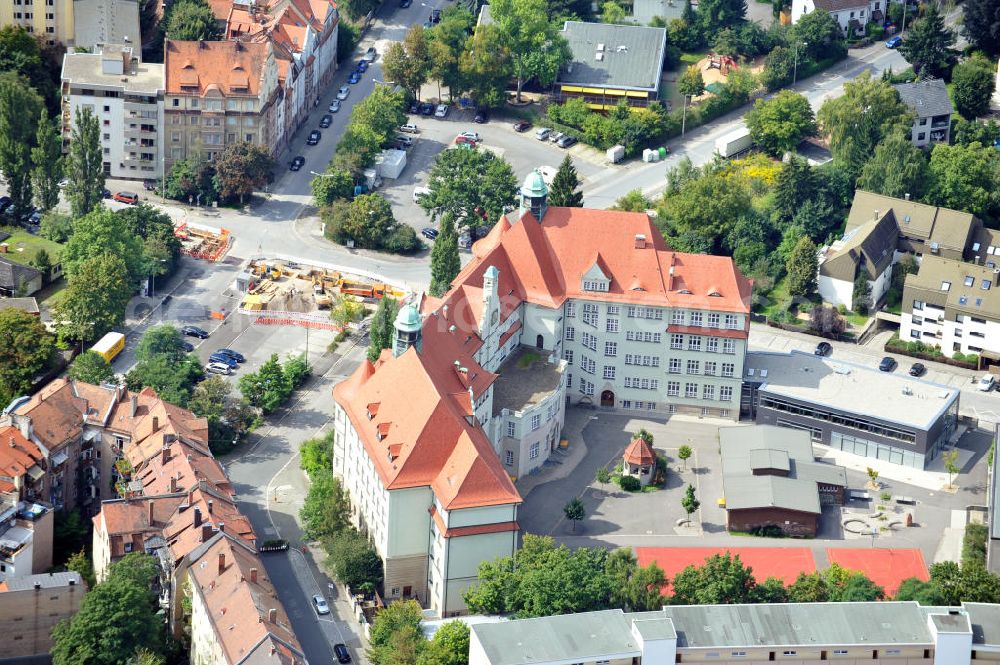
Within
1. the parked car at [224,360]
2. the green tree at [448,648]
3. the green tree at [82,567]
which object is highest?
the parked car at [224,360]

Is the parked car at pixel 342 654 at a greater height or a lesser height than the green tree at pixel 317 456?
lesser

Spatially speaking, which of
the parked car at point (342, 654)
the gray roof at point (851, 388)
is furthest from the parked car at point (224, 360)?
the gray roof at point (851, 388)

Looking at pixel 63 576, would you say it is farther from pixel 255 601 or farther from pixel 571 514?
pixel 571 514

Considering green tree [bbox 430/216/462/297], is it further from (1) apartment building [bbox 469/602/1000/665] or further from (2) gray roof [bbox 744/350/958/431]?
(1) apartment building [bbox 469/602/1000/665]

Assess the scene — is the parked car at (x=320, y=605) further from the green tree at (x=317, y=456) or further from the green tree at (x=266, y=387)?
the green tree at (x=266, y=387)

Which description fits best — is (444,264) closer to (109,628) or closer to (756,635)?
(109,628)

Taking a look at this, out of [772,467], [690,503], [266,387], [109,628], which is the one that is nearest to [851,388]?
[772,467]
